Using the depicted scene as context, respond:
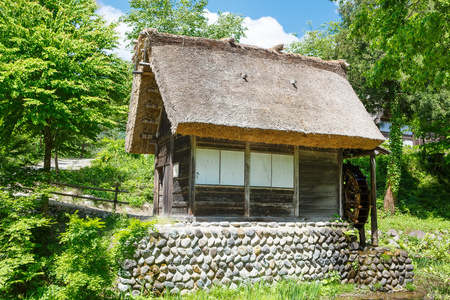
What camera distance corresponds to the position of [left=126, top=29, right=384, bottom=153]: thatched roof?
883cm

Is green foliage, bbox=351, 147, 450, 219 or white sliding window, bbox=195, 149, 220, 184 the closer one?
white sliding window, bbox=195, 149, 220, 184

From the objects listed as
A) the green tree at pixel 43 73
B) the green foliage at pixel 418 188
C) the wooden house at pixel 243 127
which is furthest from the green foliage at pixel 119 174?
the green foliage at pixel 418 188

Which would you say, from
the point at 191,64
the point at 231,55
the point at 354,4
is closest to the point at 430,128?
the point at 354,4

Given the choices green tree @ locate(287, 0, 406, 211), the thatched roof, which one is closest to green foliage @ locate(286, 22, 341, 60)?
green tree @ locate(287, 0, 406, 211)

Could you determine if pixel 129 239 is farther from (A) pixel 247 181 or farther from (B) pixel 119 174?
(B) pixel 119 174

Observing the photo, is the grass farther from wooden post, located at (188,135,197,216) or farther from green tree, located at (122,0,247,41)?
green tree, located at (122,0,247,41)

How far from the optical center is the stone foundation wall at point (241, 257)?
290 inches

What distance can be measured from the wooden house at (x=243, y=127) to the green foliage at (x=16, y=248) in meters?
3.43

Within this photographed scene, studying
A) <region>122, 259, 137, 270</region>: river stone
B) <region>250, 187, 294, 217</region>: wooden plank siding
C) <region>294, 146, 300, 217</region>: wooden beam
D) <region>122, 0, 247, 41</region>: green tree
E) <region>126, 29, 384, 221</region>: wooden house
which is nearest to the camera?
<region>122, 259, 137, 270</region>: river stone

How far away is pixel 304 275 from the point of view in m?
8.99

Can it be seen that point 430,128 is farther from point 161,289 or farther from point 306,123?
point 161,289

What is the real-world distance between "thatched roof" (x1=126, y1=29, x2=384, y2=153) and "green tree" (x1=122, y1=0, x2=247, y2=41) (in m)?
12.2

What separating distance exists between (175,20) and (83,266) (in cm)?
1945

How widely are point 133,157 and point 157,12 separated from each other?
29.2 ft
